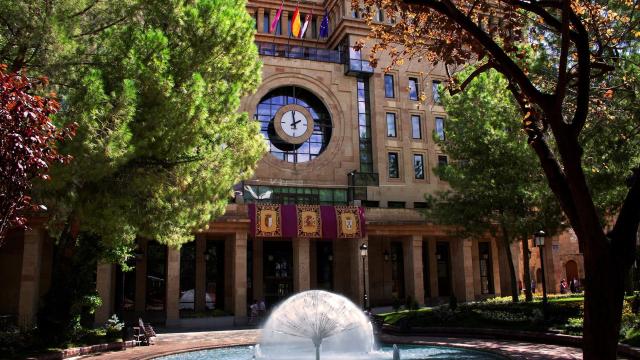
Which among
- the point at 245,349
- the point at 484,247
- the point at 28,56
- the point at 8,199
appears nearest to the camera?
the point at 8,199

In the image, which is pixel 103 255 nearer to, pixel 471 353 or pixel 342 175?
pixel 471 353

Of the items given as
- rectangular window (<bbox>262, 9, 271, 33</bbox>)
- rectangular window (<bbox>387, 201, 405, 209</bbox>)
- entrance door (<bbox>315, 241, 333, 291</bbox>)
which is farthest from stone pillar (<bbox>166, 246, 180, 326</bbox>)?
rectangular window (<bbox>262, 9, 271, 33</bbox>)

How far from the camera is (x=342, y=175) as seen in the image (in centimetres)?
4003

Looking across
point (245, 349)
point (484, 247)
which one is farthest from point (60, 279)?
point (484, 247)

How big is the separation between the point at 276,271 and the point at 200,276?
5571 mm

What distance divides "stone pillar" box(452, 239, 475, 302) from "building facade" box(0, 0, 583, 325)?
0.27 feet

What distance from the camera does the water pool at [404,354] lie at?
617 inches

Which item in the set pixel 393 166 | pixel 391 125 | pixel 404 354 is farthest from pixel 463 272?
pixel 404 354

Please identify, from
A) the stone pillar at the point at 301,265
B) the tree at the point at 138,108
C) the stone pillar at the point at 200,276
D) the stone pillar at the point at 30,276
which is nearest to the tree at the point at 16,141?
the tree at the point at 138,108

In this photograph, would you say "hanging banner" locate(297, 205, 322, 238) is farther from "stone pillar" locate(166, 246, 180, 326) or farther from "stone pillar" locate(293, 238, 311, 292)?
"stone pillar" locate(166, 246, 180, 326)

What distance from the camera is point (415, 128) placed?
42.9 metres

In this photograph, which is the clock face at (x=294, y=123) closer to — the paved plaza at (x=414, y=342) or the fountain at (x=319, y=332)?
the paved plaza at (x=414, y=342)

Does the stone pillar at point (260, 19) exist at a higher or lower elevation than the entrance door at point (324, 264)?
higher

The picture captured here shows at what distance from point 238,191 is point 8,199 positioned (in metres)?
26.7
